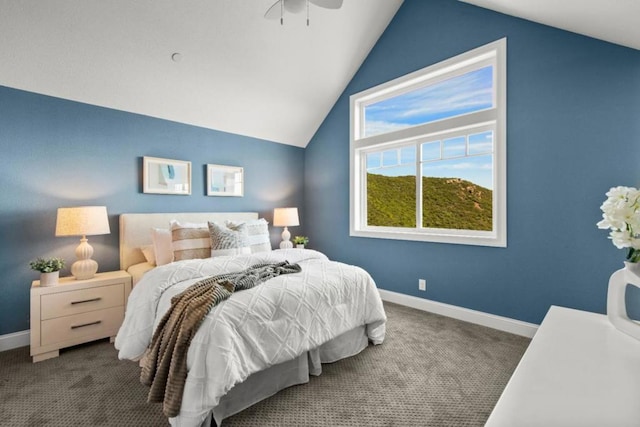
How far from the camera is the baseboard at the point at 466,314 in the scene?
2789 mm

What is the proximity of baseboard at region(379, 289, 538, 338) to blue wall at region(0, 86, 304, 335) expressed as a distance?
276 cm

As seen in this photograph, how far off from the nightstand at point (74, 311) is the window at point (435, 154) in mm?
2858

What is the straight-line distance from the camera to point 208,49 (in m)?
3.10

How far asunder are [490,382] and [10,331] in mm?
3988

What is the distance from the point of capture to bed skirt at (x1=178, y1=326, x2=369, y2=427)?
174cm

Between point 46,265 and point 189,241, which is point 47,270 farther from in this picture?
point 189,241

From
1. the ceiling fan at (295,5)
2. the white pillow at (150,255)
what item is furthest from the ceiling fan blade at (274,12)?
the white pillow at (150,255)

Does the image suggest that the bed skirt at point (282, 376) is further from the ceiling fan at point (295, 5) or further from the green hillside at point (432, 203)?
the ceiling fan at point (295, 5)

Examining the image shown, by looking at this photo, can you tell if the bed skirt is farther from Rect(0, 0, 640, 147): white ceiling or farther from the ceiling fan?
Rect(0, 0, 640, 147): white ceiling

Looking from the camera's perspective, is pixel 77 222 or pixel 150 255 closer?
pixel 77 222

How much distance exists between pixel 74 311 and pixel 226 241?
136 centimetres

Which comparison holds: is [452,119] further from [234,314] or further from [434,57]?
[234,314]

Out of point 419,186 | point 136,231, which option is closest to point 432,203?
point 419,186

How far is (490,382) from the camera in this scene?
2078 millimetres
